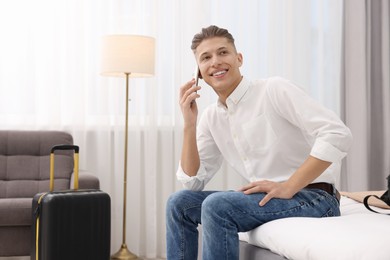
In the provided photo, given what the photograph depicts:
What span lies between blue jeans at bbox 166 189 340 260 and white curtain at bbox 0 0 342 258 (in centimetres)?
202

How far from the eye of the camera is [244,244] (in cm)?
190

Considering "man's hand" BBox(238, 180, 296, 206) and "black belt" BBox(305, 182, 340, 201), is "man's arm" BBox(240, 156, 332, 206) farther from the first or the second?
"black belt" BBox(305, 182, 340, 201)

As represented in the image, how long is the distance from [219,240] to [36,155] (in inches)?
92.5

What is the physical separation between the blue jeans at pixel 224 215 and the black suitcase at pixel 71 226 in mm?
944

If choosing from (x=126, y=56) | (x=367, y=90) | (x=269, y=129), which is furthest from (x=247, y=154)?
(x=367, y=90)

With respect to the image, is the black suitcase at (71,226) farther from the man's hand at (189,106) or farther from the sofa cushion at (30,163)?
the man's hand at (189,106)

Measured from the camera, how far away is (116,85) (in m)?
3.96

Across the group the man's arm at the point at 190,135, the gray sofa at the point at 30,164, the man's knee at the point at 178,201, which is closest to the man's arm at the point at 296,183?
the man's knee at the point at 178,201

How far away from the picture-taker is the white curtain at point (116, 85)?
384 centimetres

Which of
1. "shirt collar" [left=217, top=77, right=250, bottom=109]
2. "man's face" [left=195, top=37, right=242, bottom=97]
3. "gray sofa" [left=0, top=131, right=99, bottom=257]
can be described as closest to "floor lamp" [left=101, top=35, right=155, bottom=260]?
"gray sofa" [left=0, top=131, right=99, bottom=257]

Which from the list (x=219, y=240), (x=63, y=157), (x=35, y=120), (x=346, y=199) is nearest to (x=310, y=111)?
(x=219, y=240)

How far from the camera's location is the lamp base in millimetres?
3568

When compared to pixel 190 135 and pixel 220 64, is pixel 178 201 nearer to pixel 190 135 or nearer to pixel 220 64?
pixel 190 135

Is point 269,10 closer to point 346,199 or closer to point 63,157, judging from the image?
point 63,157
